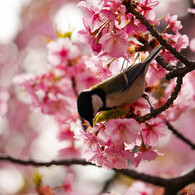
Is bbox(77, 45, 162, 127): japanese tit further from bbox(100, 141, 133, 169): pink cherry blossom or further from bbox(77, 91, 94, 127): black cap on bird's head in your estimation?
bbox(100, 141, 133, 169): pink cherry blossom

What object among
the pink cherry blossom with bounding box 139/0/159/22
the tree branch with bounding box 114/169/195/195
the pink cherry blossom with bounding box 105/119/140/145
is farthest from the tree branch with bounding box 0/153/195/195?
the pink cherry blossom with bounding box 139/0/159/22

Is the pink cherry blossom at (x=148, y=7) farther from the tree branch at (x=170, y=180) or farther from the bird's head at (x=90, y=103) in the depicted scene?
the tree branch at (x=170, y=180)

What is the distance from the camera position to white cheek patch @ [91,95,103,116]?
1931 millimetres

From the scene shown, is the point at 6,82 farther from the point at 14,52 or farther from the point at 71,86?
the point at 71,86

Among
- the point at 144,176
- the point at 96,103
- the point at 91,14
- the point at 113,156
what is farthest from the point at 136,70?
the point at 144,176

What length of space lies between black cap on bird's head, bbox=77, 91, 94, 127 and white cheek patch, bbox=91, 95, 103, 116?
20mm

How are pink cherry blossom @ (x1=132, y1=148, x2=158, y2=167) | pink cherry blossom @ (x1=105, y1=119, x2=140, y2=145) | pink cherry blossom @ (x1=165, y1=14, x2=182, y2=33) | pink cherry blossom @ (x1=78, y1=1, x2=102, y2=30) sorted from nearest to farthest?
pink cherry blossom @ (x1=105, y1=119, x2=140, y2=145) → pink cherry blossom @ (x1=78, y1=1, x2=102, y2=30) → pink cherry blossom @ (x1=132, y1=148, x2=158, y2=167) → pink cherry blossom @ (x1=165, y1=14, x2=182, y2=33)

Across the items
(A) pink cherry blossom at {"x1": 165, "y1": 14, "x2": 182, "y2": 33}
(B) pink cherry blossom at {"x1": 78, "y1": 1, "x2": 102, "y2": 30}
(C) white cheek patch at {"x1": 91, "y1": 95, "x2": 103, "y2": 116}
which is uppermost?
(B) pink cherry blossom at {"x1": 78, "y1": 1, "x2": 102, "y2": 30}

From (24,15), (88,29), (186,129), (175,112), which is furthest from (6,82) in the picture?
(88,29)

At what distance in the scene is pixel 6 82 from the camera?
7262 millimetres

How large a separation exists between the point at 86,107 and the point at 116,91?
0.79 ft

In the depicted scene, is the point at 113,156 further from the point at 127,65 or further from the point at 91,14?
the point at 91,14

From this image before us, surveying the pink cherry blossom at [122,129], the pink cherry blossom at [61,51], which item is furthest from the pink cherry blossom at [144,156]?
the pink cherry blossom at [61,51]

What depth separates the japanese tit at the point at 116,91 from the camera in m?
1.93
